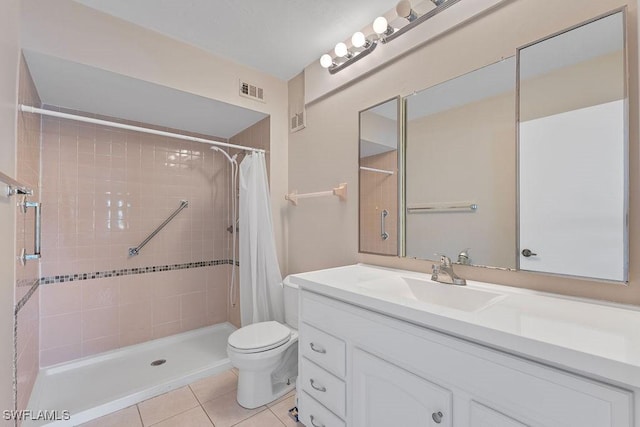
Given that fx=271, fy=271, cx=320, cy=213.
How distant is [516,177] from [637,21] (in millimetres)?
585

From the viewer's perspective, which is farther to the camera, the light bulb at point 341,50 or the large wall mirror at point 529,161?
the light bulb at point 341,50

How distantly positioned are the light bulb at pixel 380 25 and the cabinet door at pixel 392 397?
1.62 m

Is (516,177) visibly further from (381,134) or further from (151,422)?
(151,422)

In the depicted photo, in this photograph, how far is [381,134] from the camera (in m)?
1.66

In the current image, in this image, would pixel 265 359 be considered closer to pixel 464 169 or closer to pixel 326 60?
pixel 464 169

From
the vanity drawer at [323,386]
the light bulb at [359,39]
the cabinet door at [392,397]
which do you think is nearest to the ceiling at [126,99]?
the light bulb at [359,39]

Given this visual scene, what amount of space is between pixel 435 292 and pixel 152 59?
2160mm

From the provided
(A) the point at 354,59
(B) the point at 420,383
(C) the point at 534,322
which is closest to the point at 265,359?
(B) the point at 420,383

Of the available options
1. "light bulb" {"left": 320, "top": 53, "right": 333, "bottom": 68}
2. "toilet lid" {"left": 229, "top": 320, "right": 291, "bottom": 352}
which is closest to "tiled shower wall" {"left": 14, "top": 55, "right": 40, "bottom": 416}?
"toilet lid" {"left": 229, "top": 320, "right": 291, "bottom": 352}

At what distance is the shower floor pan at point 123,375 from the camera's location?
163 centimetres

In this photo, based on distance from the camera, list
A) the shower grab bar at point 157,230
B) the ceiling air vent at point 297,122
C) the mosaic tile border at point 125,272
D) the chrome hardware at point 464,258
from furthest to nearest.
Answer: the shower grab bar at point 157,230 → the ceiling air vent at point 297,122 → the mosaic tile border at point 125,272 → the chrome hardware at point 464,258

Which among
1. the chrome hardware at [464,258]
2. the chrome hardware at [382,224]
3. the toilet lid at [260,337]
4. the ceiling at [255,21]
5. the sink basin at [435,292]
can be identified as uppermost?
the ceiling at [255,21]

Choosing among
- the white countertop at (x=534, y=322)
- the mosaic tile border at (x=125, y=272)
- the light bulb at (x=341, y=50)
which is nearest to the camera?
the white countertop at (x=534, y=322)

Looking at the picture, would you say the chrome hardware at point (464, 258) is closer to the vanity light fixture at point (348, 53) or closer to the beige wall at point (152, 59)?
the vanity light fixture at point (348, 53)
